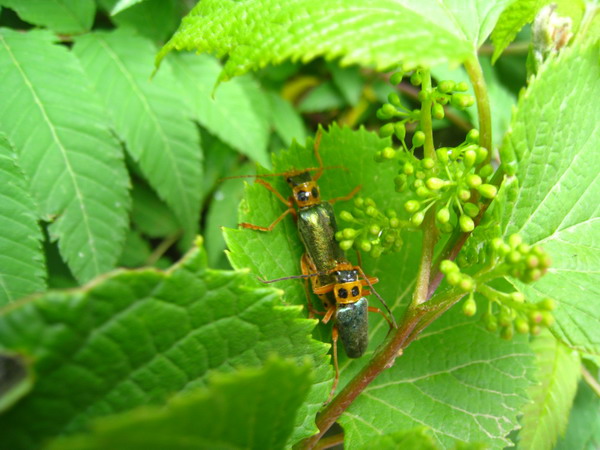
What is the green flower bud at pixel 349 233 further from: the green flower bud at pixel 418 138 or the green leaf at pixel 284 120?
the green leaf at pixel 284 120

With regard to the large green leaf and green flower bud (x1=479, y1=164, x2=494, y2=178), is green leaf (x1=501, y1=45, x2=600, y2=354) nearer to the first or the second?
green flower bud (x1=479, y1=164, x2=494, y2=178)

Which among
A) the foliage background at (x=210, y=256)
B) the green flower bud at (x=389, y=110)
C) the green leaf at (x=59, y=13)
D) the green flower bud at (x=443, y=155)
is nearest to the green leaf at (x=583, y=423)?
the foliage background at (x=210, y=256)

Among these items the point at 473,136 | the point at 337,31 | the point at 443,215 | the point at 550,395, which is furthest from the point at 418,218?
the point at 550,395

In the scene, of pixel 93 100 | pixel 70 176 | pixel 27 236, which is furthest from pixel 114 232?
pixel 93 100

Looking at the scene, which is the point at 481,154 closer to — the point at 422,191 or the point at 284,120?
the point at 422,191

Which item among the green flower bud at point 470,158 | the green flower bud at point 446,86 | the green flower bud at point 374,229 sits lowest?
the green flower bud at point 374,229

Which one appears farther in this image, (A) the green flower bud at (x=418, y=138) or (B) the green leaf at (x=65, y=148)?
(B) the green leaf at (x=65, y=148)

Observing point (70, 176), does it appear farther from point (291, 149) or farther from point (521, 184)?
point (521, 184)
